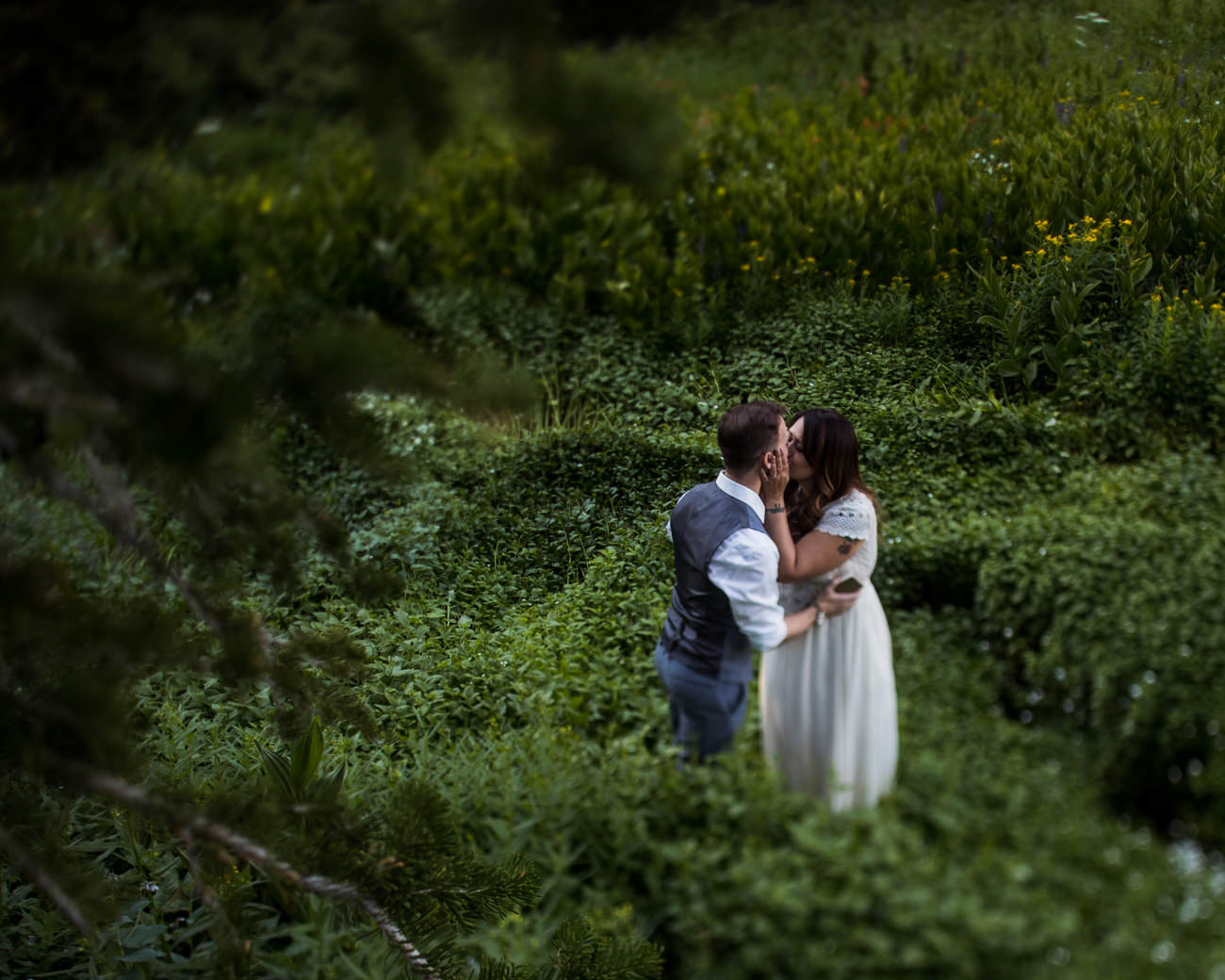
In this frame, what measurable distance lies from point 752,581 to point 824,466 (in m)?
0.52

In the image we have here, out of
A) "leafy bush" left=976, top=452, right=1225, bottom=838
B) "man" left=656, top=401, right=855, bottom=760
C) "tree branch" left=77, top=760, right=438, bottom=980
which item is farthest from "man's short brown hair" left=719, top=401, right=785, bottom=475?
"tree branch" left=77, top=760, right=438, bottom=980

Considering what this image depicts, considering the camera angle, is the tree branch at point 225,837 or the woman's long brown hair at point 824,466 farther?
the woman's long brown hair at point 824,466

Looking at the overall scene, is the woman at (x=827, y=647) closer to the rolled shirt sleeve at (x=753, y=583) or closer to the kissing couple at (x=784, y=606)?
the kissing couple at (x=784, y=606)

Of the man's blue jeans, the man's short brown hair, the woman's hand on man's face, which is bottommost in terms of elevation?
the man's blue jeans

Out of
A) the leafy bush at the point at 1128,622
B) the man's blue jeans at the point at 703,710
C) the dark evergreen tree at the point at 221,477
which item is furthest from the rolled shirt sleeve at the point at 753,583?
the dark evergreen tree at the point at 221,477

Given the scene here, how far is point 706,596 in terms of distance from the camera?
121 inches

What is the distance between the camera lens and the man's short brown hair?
3031 millimetres

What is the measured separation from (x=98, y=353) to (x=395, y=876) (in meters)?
1.70

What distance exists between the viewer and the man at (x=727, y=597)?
2879 mm

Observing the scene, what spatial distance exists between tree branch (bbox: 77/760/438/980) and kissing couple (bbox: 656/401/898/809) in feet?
3.46

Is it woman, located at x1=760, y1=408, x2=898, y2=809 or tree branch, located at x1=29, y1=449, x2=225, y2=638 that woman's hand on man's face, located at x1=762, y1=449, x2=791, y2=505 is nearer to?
woman, located at x1=760, y1=408, x2=898, y2=809

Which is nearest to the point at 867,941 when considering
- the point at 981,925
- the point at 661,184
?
the point at 981,925

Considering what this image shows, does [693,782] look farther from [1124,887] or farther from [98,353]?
[98,353]

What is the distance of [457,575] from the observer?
16.3 feet
